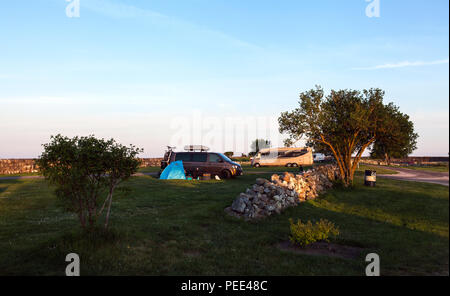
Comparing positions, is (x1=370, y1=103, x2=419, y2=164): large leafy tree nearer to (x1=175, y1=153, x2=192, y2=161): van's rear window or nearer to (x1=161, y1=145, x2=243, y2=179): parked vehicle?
(x1=161, y1=145, x2=243, y2=179): parked vehicle

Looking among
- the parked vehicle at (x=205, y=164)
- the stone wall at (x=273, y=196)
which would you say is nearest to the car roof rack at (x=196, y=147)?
the parked vehicle at (x=205, y=164)

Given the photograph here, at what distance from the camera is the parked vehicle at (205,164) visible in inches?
942

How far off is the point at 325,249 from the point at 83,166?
18.9ft

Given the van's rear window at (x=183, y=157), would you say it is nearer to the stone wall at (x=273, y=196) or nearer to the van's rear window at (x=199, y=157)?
the van's rear window at (x=199, y=157)

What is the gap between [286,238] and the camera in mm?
8336

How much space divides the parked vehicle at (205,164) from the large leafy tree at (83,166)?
1688 cm

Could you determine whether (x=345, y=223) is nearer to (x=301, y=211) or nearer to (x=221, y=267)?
(x=301, y=211)

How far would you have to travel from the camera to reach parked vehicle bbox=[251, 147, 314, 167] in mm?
41594

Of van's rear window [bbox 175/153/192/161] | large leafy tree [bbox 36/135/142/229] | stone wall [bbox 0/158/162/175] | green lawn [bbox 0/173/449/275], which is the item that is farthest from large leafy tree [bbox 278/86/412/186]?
stone wall [bbox 0/158/162/175]

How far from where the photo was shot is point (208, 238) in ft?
26.2
